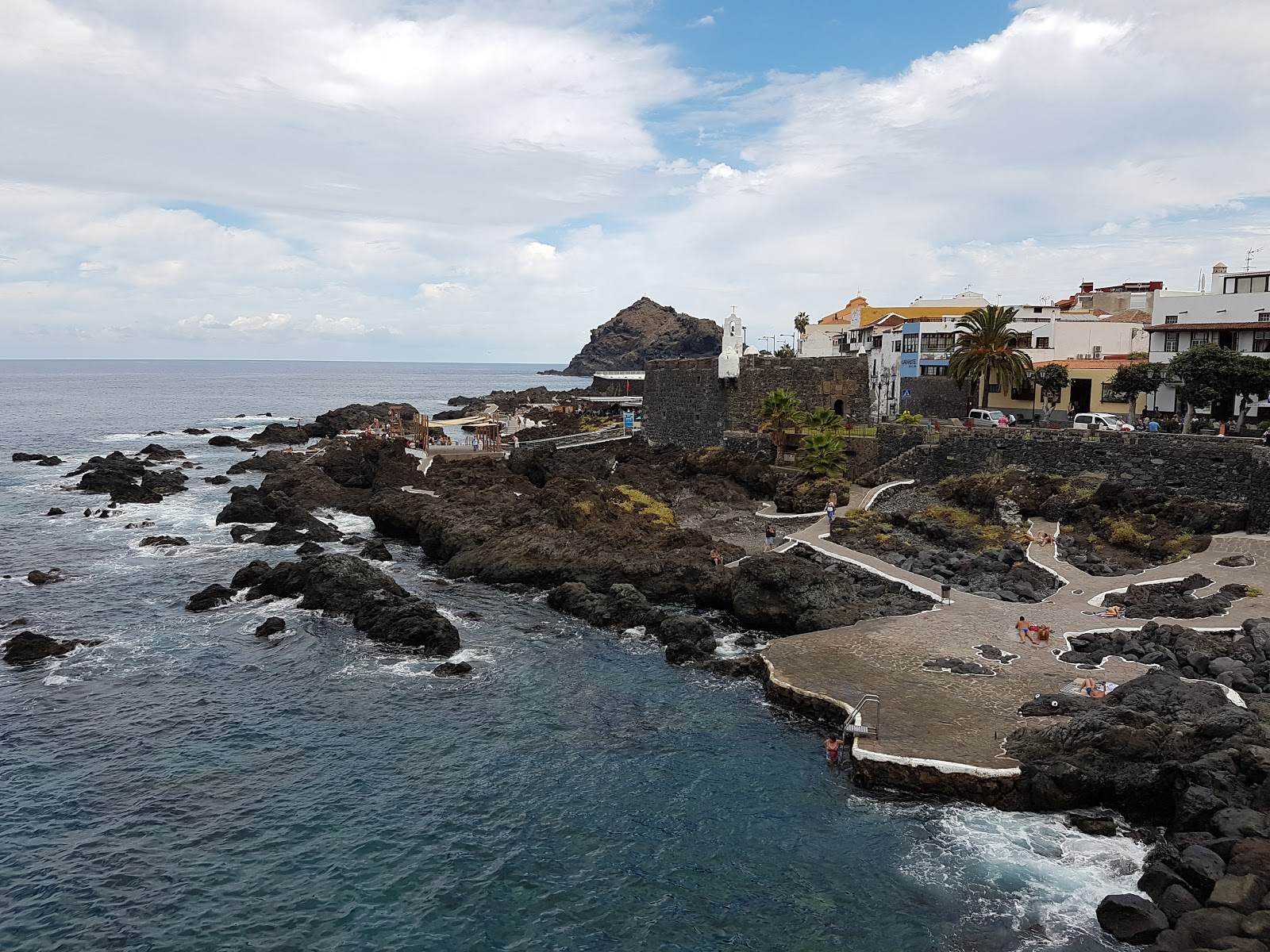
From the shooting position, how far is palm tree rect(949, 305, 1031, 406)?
54.5 metres

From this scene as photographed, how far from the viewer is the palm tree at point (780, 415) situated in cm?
5578

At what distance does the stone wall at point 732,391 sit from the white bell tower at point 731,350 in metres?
0.47

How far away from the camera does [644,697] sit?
88.9ft

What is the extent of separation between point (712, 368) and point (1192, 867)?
5152 centimetres

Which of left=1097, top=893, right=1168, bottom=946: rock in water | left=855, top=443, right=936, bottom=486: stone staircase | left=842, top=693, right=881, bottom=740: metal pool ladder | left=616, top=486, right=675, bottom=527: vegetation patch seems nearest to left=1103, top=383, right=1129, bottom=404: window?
left=855, top=443, right=936, bottom=486: stone staircase

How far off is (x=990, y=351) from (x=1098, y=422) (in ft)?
27.7

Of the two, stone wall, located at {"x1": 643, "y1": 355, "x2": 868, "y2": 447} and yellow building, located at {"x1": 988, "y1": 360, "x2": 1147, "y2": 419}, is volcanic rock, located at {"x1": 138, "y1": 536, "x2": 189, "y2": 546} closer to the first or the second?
stone wall, located at {"x1": 643, "y1": 355, "x2": 868, "y2": 447}

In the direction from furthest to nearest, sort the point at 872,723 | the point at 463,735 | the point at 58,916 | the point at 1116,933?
the point at 463,735 < the point at 872,723 < the point at 58,916 < the point at 1116,933

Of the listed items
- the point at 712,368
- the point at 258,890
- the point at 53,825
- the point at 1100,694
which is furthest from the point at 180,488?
the point at 1100,694

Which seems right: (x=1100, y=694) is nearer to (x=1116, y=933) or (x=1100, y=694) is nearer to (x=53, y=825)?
(x=1116, y=933)

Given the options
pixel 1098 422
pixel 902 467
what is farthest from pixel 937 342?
pixel 1098 422

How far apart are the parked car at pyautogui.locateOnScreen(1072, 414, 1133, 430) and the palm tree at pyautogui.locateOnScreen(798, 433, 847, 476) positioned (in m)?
12.6

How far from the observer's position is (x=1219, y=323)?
1975 inches

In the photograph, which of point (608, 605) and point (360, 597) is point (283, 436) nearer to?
point (360, 597)
